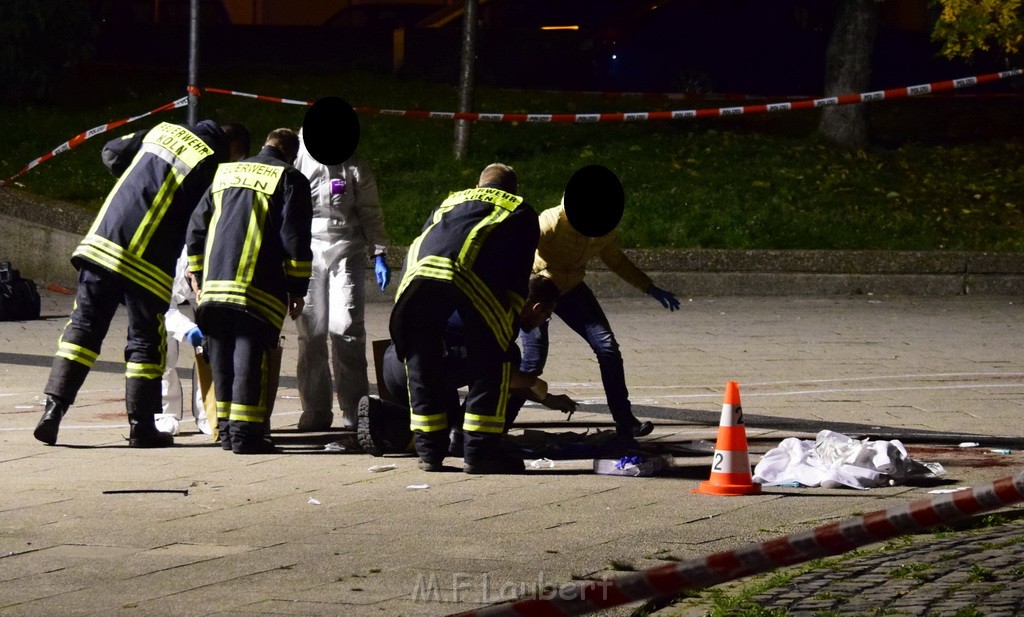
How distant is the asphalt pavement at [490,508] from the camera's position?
5.42 metres

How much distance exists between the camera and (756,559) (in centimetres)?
378

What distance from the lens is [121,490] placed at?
727 centimetres

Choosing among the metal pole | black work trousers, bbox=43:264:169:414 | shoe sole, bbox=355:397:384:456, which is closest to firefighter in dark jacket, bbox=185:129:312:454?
Result: black work trousers, bbox=43:264:169:414

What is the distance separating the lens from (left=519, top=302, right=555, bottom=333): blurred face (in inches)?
336

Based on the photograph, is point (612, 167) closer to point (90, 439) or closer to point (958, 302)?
point (958, 302)

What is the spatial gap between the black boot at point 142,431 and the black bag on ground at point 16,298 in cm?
575

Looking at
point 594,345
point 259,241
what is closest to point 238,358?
point 259,241

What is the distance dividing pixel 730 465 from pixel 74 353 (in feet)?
10.9

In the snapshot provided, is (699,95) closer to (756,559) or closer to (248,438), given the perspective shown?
(248,438)

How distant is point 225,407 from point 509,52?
14229 millimetres

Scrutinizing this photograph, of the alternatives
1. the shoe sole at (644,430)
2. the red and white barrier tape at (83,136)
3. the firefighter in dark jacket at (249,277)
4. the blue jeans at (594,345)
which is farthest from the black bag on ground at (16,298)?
the shoe sole at (644,430)

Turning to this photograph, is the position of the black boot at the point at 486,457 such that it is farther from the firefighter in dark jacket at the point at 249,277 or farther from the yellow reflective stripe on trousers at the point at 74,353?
the yellow reflective stripe on trousers at the point at 74,353

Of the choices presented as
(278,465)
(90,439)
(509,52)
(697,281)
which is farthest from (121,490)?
(509,52)

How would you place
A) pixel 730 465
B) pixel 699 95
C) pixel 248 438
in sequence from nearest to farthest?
pixel 730 465 < pixel 248 438 < pixel 699 95
